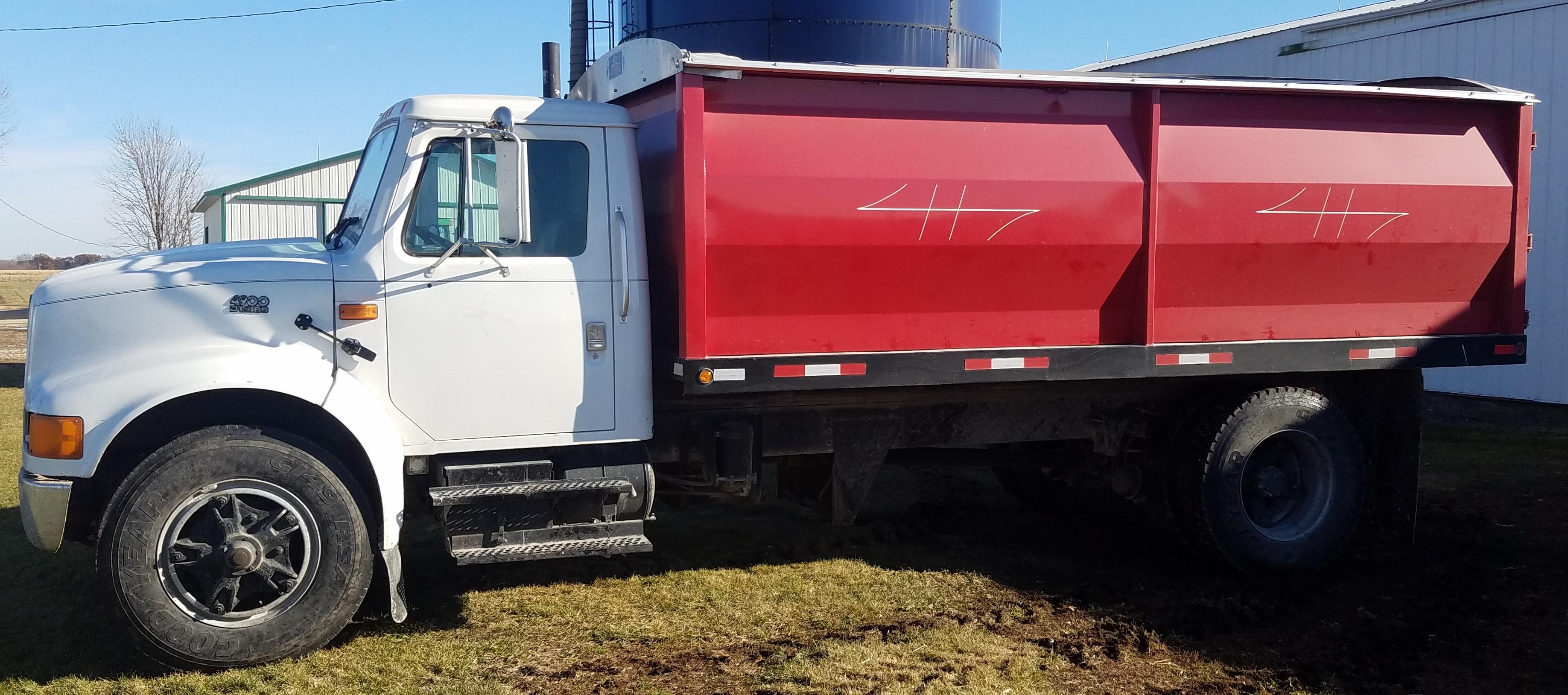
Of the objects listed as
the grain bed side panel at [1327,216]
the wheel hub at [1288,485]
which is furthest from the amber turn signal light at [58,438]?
the wheel hub at [1288,485]

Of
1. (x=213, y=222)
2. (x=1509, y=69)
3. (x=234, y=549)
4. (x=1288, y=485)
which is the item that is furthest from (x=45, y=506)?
(x=213, y=222)

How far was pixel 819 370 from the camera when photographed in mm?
5086

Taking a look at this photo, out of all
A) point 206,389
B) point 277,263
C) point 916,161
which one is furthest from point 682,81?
point 206,389

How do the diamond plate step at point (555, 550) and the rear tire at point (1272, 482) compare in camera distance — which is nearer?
the diamond plate step at point (555, 550)

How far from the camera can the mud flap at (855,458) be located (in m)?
5.63

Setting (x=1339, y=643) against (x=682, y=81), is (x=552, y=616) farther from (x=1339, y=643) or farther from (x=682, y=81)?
(x=1339, y=643)

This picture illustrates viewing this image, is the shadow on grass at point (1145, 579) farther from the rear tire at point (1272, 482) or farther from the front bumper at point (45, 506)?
the front bumper at point (45, 506)

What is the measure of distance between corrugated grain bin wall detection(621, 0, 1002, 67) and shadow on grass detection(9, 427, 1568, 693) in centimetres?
309

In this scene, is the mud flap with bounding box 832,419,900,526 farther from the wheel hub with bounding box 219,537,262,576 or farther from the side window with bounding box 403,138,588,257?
the wheel hub with bounding box 219,537,262,576

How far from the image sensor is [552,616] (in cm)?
535

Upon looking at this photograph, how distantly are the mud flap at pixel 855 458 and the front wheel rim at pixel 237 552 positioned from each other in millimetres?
2438

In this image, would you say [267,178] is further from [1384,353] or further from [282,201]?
[1384,353]

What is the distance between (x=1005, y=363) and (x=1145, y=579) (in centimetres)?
163

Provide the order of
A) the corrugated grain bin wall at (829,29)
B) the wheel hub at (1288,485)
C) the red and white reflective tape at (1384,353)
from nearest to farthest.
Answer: the red and white reflective tape at (1384,353) < the wheel hub at (1288,485) < the corrugated grain bin wall at (829,29)
